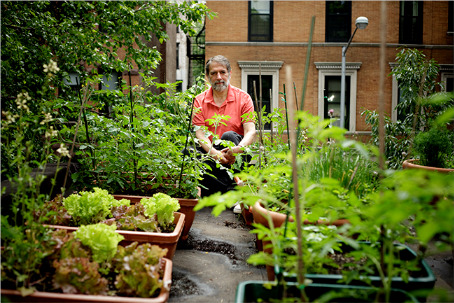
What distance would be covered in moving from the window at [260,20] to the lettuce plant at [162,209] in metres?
11.9

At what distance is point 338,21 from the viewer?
1255 centimetres

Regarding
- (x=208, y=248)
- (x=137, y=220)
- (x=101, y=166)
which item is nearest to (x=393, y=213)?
(x=137, y=220)

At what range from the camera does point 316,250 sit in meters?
1.17

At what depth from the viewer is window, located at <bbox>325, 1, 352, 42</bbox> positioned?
12484 millimetres

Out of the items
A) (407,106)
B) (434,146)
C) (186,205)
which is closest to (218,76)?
(186,205)

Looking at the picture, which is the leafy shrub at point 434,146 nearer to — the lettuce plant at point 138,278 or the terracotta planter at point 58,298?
the lettuce plant at point 138,278

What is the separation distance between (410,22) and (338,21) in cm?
289

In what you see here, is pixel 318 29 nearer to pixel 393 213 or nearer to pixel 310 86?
pixel 310 86

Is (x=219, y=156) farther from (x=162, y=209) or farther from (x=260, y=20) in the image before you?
(x=260, y=20)

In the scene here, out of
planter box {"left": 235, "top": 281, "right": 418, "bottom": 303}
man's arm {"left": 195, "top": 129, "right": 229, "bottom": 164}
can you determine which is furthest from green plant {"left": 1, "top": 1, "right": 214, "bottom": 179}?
planter box {"left": 235, "top": 281, "right": 418, "bottom": 303}

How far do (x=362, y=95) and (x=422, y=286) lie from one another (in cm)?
1248

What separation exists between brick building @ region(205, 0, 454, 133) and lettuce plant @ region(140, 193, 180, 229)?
10857 millimetres

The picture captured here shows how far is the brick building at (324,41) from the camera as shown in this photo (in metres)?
12.3

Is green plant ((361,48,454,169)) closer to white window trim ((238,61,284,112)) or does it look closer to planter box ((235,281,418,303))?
planter box ((235,281,418,303))
